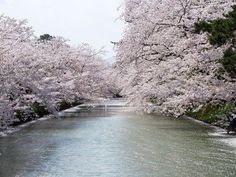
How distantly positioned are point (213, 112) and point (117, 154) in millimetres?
19425

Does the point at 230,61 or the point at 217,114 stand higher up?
the point at 230,61

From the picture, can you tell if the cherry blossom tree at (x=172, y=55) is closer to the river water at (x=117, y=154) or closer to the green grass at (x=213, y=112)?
the green grass at (x=213, y=112)

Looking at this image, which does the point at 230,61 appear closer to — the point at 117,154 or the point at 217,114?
the point at 117,154

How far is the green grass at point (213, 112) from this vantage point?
1224 inches

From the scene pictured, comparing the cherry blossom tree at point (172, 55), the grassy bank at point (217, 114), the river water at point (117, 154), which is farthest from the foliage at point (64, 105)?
the river water at point (117, 154)

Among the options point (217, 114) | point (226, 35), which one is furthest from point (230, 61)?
point (217, 114)

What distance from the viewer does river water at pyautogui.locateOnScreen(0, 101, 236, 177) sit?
16.2 m

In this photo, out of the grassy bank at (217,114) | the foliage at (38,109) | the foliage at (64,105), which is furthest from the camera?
the foliage at (64,105)

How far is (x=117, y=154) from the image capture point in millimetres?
20531

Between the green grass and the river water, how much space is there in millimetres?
2025

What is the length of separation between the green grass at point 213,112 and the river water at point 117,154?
79.7 inches

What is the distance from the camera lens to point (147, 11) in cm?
3128

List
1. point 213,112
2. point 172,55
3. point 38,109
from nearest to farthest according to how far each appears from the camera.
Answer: point 172,55
point 213,112
point 38,109

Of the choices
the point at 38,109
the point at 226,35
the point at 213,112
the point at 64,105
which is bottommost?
the point at 213,112
